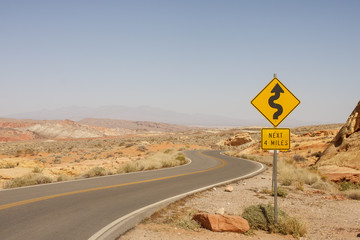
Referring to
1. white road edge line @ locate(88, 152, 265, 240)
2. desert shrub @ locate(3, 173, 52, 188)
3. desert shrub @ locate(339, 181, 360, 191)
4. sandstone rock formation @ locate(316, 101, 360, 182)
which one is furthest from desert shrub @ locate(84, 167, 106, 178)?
sandstone rock formation @ locate(316, 101, 360, 182)

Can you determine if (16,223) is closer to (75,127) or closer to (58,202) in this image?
(58,202)

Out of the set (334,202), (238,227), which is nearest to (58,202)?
(238,227)

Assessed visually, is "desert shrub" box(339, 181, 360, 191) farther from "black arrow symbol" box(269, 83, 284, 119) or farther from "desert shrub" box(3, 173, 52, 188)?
"desert shrub" box(3, 173, 52, 188)

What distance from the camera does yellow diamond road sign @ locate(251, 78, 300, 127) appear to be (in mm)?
6891

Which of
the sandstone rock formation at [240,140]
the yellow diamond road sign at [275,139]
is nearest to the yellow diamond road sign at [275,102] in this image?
the yellow diamond road sign at [275,139]

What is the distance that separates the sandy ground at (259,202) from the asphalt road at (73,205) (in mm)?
1020

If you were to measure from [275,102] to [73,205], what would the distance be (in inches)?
255

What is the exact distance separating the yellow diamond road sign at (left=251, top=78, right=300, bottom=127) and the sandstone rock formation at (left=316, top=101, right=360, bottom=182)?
439 inches

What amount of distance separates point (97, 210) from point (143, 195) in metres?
2.79

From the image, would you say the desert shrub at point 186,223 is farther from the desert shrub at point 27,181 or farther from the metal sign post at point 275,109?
the desert shrub at point 27,181

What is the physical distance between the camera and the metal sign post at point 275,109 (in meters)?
6.86

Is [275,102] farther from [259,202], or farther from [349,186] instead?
[349,186]

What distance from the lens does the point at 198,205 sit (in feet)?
32.1

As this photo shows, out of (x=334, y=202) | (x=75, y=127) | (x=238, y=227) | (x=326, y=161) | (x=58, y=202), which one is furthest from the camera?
(x=75, y=127)
